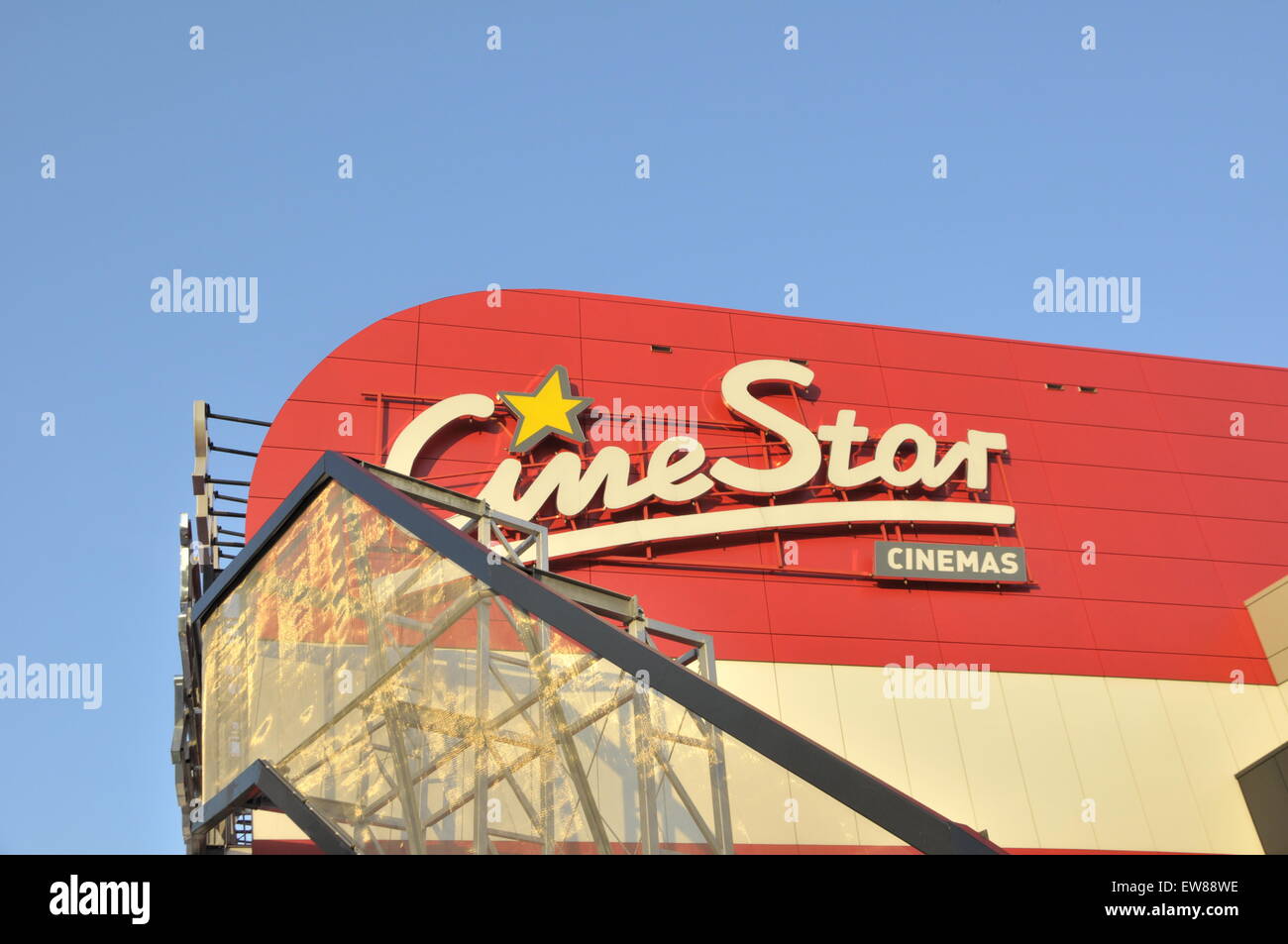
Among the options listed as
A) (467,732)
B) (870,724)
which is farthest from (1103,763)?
(467,732)

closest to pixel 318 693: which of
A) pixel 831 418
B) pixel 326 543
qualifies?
pixel 326 543

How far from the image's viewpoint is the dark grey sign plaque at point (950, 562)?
17.5m

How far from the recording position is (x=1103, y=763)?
1641 centimetres

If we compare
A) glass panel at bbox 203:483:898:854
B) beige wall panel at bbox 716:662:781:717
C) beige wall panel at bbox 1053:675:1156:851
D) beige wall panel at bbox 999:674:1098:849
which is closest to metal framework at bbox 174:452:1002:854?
glass panel at bbox 203:483:898:854

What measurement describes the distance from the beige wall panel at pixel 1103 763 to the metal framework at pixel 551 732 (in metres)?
10.7

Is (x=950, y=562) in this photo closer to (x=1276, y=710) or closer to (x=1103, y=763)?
(x=1103, y=763)

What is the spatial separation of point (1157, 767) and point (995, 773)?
249 centimetres

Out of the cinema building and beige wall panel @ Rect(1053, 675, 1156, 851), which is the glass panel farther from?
beige wall panel @ Rect(1053, 675, 1156, 851)

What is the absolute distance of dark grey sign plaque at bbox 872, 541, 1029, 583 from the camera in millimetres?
17484

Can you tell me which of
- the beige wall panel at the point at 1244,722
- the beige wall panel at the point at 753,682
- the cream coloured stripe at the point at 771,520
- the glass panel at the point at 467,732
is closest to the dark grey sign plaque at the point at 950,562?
the cream coloured stripe at the point at 771,520

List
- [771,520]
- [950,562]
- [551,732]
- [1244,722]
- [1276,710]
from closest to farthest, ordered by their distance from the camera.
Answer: [551,732], [771,520], [1244,722], [950,562], [1276,710]

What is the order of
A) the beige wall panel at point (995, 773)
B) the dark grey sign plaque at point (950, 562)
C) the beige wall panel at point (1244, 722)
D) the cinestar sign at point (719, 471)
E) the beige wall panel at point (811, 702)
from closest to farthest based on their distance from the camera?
the beige wall panel at point (995, 773) → the beige wall panel at point (811, 702) → the cinestar sign at point (719, 471) → the beige wall panel at point (1244, 722) → the dark grey sign plaque at point (950, 562)

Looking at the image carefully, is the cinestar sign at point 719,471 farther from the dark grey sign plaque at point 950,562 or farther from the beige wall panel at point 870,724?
the beige wall panel at point 870,724

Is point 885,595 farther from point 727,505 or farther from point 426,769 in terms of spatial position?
point 426,769
